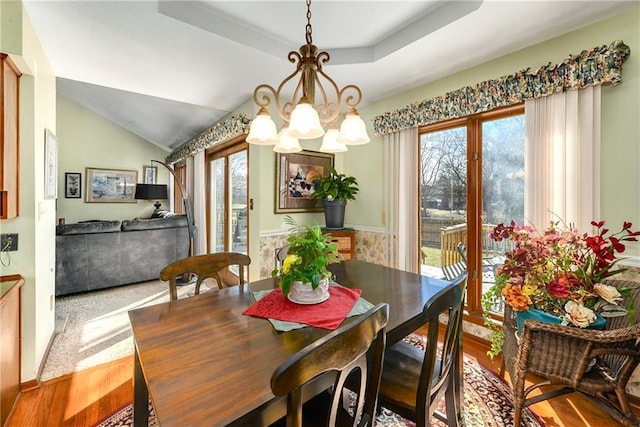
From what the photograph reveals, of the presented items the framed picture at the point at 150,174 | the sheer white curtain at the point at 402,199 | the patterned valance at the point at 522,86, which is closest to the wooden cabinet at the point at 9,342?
the sheer white curtain at the point at 402,199

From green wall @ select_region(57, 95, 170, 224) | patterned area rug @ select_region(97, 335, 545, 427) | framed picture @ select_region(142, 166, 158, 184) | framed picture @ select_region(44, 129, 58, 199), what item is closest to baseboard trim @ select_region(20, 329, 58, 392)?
patterned area rug @ select_region(97, 335, 545, 427)

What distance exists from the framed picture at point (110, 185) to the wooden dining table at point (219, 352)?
6550mm

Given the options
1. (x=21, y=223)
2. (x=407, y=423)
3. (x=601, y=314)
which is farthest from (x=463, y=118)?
(x=21, y=223)

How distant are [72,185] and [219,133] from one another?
4499mm

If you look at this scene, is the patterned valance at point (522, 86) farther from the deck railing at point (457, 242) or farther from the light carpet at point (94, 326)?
the light carpet at point (94, 326)

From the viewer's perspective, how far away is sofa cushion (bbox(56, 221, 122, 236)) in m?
3.60

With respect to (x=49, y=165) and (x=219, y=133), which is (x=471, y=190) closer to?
(x=219, y=133)

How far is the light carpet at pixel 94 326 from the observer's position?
2.18m

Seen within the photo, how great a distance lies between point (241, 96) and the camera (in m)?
3.20

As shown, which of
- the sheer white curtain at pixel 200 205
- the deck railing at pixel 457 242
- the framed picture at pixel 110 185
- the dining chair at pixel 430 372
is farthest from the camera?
the framed picture at pixel 110 185

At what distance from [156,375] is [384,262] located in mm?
2645

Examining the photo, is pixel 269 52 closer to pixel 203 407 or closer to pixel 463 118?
pixel 463 118

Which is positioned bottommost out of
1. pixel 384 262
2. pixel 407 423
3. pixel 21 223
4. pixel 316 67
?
pixel 407 423

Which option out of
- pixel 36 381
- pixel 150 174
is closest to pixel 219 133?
pixel 36 381
